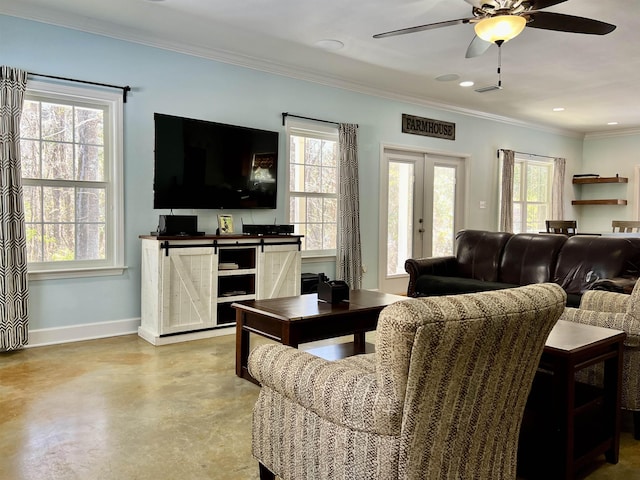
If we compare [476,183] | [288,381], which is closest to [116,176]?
[288,381]

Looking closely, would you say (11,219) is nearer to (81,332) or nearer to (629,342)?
(81,332)

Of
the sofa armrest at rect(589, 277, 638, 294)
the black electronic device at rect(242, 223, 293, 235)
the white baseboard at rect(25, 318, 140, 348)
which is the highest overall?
the black electronic device at rect(242, 223, 293, 235)

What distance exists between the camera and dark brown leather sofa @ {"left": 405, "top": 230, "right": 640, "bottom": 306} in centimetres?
405

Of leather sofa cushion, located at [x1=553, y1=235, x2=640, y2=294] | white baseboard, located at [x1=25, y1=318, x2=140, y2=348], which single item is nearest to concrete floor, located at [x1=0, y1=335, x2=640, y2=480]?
white baseboard, located at [x1=25, y1=318, x2=140, y2=348]

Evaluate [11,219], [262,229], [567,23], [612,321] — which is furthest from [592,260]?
[11,219]

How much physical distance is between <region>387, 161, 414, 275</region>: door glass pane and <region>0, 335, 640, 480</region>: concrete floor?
3.41m

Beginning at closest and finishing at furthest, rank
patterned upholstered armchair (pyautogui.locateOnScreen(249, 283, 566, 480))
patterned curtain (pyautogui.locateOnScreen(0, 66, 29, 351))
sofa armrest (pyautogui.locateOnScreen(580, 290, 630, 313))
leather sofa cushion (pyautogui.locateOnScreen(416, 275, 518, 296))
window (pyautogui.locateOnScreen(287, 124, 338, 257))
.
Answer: patterned upholstered armchair (pyautogui.locateOnScreen(249, 283, 566, 480)) → sofa armrest (pyautogui.locateOnScreen(580, 290, 630, 313)) → patterned curtain (pyautogui.locateOnScreen(0, 66, 29, 351)) → leather sofa cushion (pyautogui.locateOnScreen(416, 275, 518, 296)) → window (pyautogui.locateOnScreen(287, 124, 338, 257))

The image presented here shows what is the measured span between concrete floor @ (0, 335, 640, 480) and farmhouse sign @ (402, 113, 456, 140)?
13.7ft

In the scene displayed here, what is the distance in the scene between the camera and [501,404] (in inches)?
62.5

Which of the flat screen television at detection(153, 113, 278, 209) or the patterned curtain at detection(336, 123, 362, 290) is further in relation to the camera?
the patterned curtain at detection(336, 123, 362, 290)

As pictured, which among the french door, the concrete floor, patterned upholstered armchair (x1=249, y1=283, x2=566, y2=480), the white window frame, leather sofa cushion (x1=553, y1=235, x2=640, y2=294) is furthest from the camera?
the french door

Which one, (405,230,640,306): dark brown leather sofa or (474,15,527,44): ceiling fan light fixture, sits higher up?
(474,15,527,44): ceiling fan light fixture

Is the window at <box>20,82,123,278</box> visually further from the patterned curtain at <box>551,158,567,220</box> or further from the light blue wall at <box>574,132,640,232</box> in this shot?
the light blue wall at <box>574,132,640,232</box>

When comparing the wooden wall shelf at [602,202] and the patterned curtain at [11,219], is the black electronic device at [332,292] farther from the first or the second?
the wooden wall shelf at [602,202]
